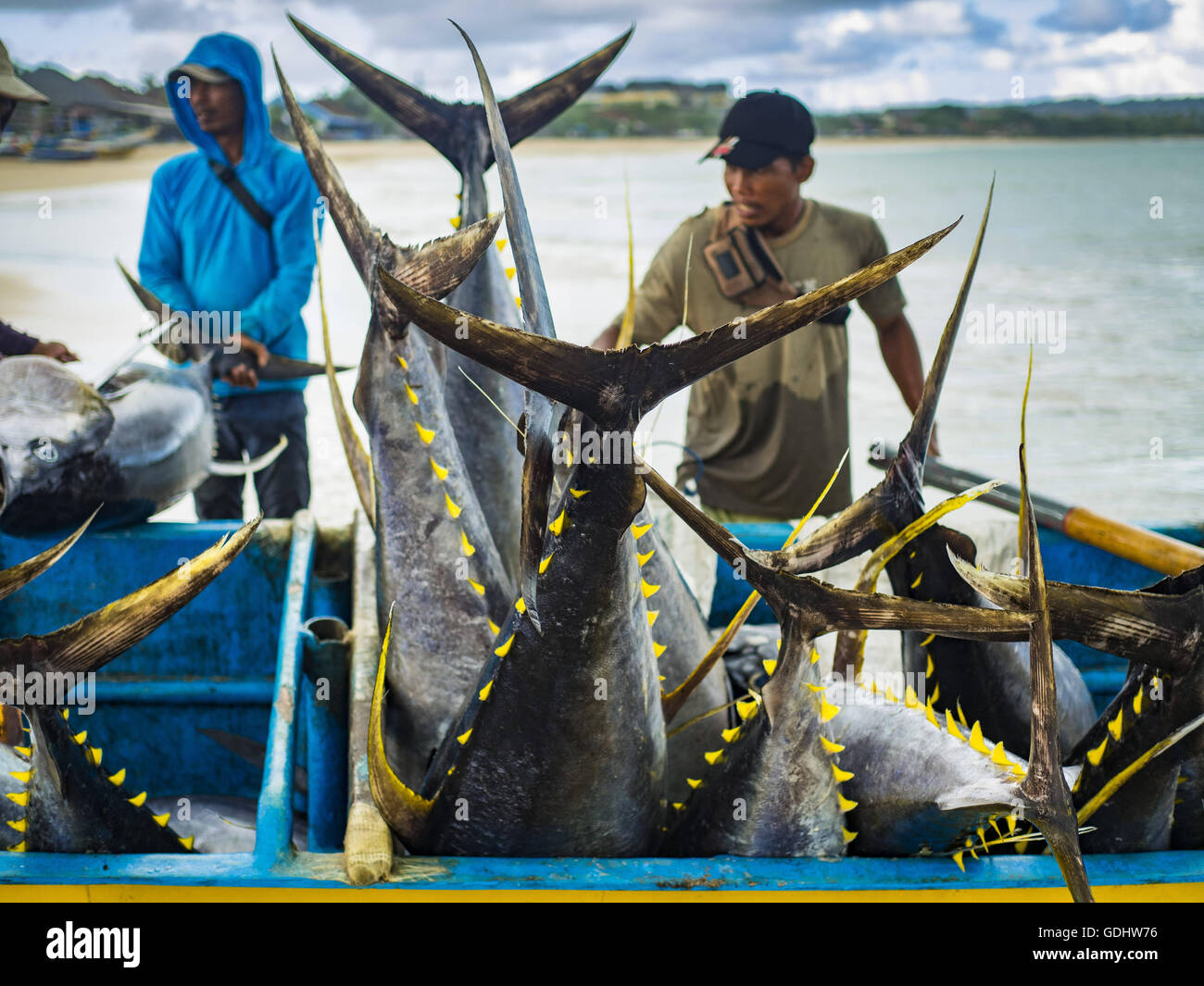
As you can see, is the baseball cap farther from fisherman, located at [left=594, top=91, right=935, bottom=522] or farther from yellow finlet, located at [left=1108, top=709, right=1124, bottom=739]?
yellow finlet, located at [left=1108, top=709, right=1124, bottom=739]

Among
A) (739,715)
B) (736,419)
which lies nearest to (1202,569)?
(739,715)

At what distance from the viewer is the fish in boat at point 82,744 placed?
5.30ft

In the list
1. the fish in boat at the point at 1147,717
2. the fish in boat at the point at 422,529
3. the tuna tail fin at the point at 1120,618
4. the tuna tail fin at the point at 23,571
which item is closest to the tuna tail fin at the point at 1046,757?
the tuna tail fin at the point at 1120,618

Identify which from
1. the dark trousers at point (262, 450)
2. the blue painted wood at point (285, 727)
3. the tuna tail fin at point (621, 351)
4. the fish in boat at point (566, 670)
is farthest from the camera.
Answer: the dark trousers at point (262, 450)

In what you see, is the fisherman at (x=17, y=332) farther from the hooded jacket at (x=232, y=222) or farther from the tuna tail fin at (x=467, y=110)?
the tuna tail fin at (x=467, y=110)

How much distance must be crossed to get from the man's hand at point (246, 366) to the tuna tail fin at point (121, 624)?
2010mm

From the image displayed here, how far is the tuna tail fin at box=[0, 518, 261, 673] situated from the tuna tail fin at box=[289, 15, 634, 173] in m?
1.58

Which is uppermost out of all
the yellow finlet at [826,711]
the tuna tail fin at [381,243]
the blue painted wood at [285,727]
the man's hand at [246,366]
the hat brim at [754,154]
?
the hat brim at [754,154]

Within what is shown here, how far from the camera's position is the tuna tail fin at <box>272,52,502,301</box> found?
2043 millimetres

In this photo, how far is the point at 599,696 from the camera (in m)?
1.68

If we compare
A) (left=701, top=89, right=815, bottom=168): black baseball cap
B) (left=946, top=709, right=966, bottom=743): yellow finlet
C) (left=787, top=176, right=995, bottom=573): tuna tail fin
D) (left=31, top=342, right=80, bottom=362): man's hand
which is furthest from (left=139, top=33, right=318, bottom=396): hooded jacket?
(left=946, top=709, right=966, bottom=743): yellow finlet

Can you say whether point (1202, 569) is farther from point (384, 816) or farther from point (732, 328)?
point (384, 816)

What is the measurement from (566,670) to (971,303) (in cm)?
1158

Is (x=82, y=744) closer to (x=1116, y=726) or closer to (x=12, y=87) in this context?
(x=1116, y=726)
